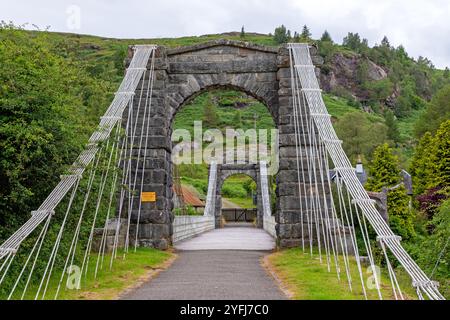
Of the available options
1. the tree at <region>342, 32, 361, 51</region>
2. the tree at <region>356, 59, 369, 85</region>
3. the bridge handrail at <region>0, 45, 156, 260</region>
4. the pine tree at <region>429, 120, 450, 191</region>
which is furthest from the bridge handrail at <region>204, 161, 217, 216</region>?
the tree at <region>342, 32, 361, 51</region>

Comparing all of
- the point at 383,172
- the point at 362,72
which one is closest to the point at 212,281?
the point at 383,172

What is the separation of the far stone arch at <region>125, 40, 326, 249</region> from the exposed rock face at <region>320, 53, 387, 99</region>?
7034cm

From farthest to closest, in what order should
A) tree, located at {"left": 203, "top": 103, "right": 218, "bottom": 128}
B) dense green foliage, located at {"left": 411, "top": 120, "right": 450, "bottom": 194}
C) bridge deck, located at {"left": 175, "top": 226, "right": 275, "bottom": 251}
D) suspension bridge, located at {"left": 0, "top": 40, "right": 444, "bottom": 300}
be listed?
tree, located at {"left": 203, "top": 103, "right": 218, "bottom": 128} < dense green foliage, located at {"left": 411, "top": 120, "right": 450, "bottom": 194} < bridge deck, located at {"left": 175, "top": 226, "right": 275, "bottom": 251} < suspension bridge, located at {"left": 0, "top": 40, "right": 444, "bottom": 300}

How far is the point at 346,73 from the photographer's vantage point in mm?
85938

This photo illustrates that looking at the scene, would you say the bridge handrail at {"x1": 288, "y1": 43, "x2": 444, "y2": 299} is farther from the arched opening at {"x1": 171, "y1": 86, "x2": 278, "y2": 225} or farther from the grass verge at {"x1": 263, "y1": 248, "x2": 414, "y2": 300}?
the arched opening at {"x1": 171, "y1": 86, "x2": 278, "y2": 225}

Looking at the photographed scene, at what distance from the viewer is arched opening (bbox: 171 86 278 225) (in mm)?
43406

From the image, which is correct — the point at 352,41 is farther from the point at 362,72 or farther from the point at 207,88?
the point at 207,88

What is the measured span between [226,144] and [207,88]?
42347mm

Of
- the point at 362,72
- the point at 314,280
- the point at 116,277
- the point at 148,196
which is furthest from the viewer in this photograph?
the point at 362,72

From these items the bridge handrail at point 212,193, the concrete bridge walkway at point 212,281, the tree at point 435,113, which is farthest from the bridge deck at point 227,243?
the tree at point 435,113

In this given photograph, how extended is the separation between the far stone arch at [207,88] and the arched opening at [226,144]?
20334 millimetres

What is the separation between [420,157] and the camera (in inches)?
1171
